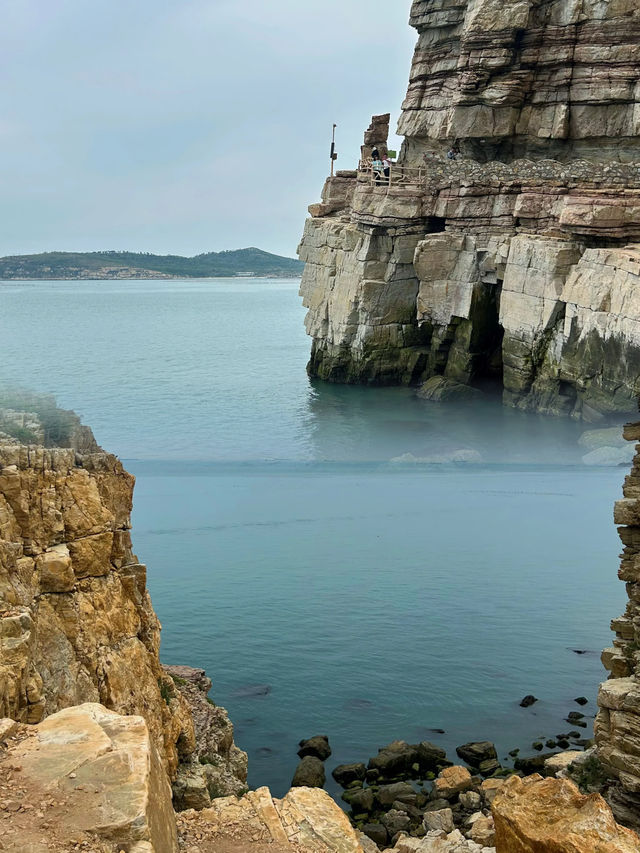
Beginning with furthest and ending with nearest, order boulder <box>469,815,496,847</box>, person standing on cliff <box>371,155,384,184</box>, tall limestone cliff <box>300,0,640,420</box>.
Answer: person standing on cliff <box>371,155,384,184</box>
tall limestone cliff <box>300,0,640,420</box>
boulder <box>469,815,496,847</box>

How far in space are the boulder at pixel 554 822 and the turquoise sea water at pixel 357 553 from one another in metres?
8.90

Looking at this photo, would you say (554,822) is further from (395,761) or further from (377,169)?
(377,169)

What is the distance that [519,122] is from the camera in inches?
1834

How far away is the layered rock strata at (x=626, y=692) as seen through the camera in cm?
1620

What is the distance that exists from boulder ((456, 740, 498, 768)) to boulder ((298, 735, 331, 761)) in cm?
292

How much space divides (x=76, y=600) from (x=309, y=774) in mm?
8657

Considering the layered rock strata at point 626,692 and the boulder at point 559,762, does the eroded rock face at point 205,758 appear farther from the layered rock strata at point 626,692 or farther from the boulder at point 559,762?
the layered rock strata at point 626,692

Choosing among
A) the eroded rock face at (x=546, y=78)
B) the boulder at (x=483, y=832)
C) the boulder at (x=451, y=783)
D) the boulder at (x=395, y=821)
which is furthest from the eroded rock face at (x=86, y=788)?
the eroded rock face at (x=546, y=78)

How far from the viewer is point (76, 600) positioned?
504 inches

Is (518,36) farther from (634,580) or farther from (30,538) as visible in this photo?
(30,538)

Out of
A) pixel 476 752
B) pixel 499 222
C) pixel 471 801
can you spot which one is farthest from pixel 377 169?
pixel 471 801

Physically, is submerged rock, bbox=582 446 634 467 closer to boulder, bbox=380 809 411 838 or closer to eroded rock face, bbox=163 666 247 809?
boulder, bbox=380 809 411 838

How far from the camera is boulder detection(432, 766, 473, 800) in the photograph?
62.0ft

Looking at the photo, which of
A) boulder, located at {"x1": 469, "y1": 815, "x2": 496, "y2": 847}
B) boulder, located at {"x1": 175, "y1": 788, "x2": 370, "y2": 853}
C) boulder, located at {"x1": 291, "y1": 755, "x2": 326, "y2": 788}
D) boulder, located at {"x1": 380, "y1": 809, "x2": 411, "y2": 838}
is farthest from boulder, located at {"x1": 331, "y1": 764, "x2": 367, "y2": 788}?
boulder, located at {"x1": 175, "y1": 788, "x2": 370, "y2": 853}
